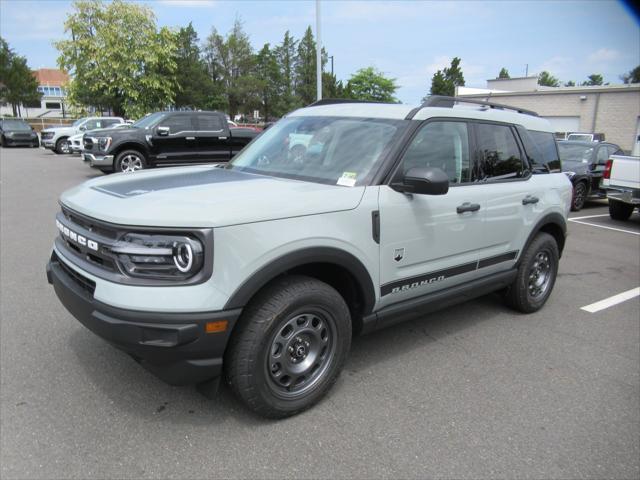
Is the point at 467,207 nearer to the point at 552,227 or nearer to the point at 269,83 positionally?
the point at 552,227

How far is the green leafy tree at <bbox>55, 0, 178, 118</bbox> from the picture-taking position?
105 ft

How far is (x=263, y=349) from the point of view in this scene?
8.46 ft

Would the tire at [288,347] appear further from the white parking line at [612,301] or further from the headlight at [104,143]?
the headlight at [104,143]

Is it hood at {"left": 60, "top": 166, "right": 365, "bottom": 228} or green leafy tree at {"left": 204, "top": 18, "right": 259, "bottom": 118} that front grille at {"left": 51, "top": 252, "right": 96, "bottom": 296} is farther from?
green leafy tree at {"left": 204, "top": 18, "right": 259, "bottom": 118}

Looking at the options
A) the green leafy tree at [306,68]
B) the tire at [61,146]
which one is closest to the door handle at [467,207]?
the tire at [61,146]

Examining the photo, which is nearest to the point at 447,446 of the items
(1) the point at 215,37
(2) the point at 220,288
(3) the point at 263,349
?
(3) the point at 263,349

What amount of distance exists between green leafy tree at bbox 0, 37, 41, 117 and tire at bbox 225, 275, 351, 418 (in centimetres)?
6626

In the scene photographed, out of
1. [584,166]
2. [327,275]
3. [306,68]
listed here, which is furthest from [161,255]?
[306,68]

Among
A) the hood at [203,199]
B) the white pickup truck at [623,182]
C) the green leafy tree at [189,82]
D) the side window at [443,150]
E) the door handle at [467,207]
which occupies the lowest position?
the white pickup truck at [623,182]

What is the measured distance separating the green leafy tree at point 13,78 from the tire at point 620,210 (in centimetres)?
6400

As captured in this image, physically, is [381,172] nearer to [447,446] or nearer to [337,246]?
[337,246]

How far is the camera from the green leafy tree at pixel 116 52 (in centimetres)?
3191

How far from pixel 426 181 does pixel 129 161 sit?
11.3m

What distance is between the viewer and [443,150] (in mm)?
3564
